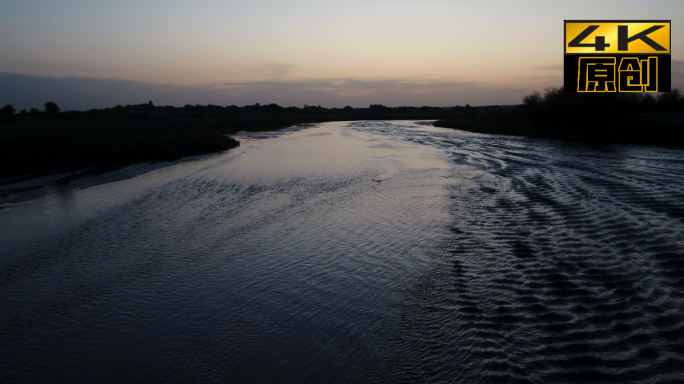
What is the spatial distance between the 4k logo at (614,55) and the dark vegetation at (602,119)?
14090 millimetres

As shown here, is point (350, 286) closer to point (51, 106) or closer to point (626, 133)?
point (626, 133)

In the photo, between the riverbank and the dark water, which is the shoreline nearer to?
the riverbank

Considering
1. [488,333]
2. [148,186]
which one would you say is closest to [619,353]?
[488,333]

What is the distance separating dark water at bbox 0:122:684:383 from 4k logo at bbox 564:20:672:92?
126 inches

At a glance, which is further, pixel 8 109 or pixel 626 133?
pixel 8 109

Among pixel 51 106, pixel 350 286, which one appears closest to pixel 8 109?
pixel 51 106

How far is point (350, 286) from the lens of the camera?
6488mm

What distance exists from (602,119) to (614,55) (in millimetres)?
19351

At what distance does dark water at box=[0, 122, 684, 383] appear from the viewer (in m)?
4.48

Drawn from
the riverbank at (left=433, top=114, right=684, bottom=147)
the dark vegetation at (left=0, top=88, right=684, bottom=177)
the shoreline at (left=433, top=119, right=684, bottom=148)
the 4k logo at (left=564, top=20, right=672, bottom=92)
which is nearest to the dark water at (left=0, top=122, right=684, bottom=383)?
the 4k logo at (left=564, top=20, right=672, bottom=92)

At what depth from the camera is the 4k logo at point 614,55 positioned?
13266mm

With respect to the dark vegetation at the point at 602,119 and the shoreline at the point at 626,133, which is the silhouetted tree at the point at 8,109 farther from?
the shoreline at the point at 626,133

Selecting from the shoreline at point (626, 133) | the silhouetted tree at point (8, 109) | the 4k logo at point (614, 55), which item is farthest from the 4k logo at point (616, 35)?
the silhouetted tree at point (8, 109)

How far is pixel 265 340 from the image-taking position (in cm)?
502
